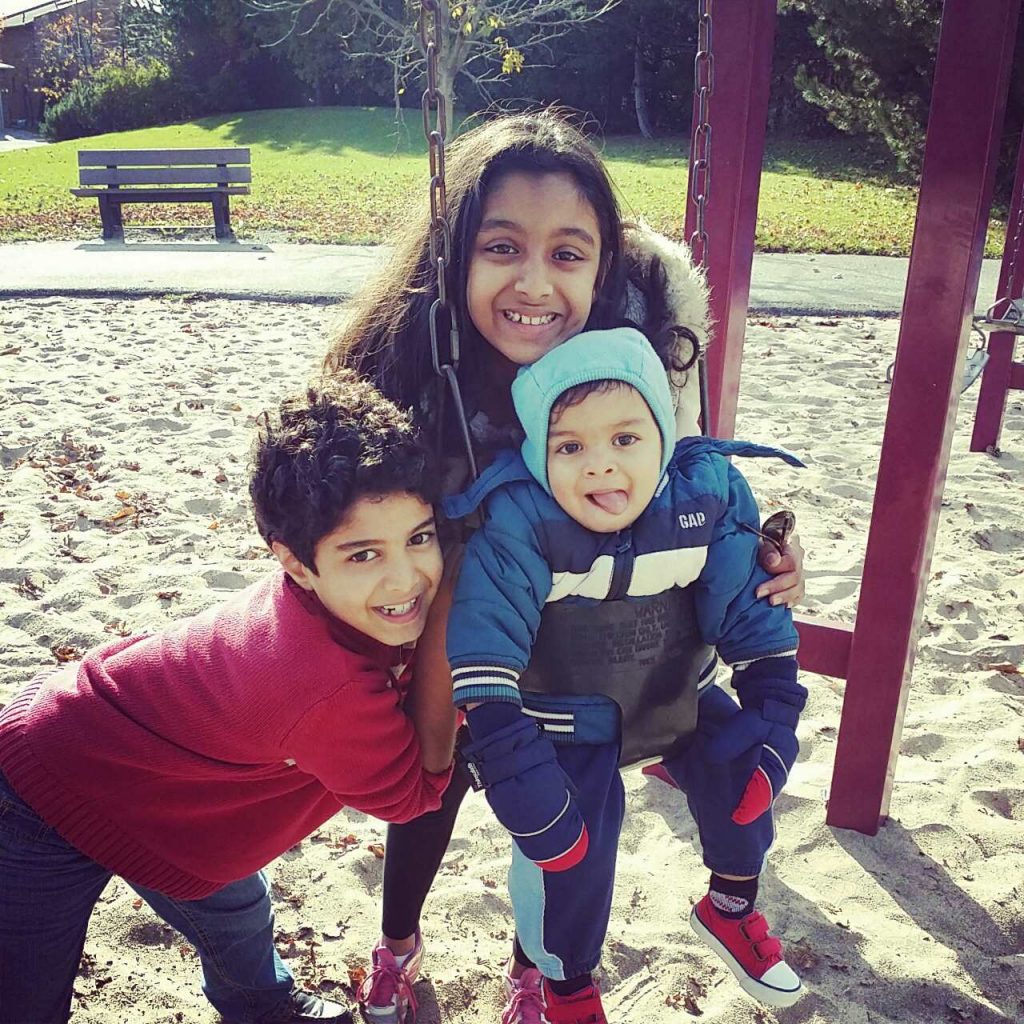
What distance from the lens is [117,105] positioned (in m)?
30.8

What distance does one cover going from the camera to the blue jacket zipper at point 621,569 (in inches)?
72.0

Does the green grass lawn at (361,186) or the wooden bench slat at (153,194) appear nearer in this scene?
the wooden bench slat at (153,194)

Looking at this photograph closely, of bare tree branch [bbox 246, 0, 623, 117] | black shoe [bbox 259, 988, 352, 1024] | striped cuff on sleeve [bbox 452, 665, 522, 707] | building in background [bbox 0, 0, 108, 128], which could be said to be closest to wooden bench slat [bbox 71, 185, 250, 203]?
bare tree branch [bbox 246, 0, 623, 117]

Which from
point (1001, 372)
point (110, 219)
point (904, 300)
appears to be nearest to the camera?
point (904, 300)

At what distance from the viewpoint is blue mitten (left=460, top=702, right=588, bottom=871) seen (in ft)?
5.59

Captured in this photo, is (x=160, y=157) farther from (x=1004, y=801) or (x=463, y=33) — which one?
(x=1004, y=801)

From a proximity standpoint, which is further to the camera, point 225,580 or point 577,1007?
point 225,580

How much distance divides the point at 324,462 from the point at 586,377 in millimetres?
468

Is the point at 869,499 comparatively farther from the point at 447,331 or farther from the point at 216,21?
the point at 216,21

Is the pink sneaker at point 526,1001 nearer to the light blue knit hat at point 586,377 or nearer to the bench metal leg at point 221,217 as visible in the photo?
the light blue knit hat at point 586,377

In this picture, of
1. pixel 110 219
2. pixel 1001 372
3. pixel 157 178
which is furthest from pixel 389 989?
pixel 157 178

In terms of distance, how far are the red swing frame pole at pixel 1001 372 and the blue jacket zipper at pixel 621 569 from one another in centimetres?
473

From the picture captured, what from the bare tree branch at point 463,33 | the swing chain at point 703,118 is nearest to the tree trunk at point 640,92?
the bare tree branch at point 463,33

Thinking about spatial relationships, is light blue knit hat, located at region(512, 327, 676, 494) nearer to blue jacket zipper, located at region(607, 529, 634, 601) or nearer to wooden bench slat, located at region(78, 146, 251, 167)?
blue jacket zipper, located at region(607, 529, 634, 601)
